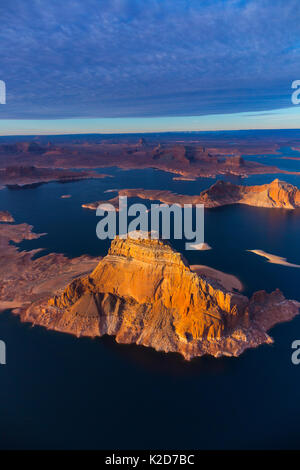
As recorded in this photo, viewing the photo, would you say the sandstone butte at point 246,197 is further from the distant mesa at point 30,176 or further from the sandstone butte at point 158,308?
the sandstone butte at point 158,308

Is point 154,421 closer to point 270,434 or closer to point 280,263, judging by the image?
point 270,434

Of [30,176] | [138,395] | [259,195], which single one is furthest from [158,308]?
[30,176]

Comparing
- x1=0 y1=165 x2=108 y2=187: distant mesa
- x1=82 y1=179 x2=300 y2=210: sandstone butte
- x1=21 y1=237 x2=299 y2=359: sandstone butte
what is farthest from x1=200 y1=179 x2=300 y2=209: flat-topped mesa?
x1=0 y1=165 x2=108 y2=187: distant mesa

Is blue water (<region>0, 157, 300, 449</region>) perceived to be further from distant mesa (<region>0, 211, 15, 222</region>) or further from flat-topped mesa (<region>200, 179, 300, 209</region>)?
flat-topped mesa (<region>200, 179, 300, 209</region>)

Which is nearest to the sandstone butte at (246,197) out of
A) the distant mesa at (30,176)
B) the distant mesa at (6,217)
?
the distant mesa at (6,217)

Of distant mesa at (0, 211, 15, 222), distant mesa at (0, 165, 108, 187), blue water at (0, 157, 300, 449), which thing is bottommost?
blue water at (0, 157, 300, 449)
